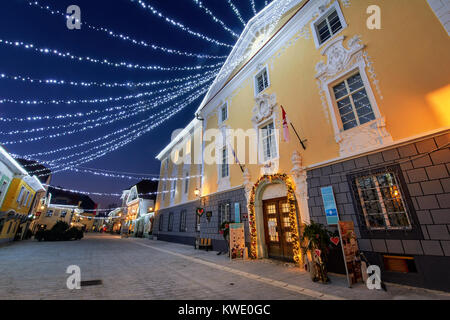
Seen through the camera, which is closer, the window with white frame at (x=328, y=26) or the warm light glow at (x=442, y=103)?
the warm light glow at (x=442, y=103)

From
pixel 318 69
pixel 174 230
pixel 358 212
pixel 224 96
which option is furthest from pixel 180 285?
pixel 174 230

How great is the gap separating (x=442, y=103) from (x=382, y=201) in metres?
2.78

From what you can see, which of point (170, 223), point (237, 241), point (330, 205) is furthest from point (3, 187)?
point (330, 205)

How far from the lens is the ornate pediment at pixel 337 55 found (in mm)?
6496

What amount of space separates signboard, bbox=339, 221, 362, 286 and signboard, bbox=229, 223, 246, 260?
4684 millimetres

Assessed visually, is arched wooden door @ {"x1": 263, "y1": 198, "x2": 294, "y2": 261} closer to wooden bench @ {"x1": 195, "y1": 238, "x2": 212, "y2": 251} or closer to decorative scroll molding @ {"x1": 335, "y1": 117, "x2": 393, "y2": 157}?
decorative scroll molding @ {"x1": 335, "y1": 117, "x2": 393, "y2": 157}

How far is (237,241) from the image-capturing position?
28.2 ft

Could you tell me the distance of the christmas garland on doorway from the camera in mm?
6773

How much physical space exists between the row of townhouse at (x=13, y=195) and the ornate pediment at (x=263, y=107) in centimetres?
1492

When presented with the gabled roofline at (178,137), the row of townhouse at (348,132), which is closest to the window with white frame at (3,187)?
the gabled roofline at (178,137)

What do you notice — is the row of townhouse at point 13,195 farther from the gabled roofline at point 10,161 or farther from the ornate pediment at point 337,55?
the ornate pediment at point 337,55

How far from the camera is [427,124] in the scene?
471 centimetres

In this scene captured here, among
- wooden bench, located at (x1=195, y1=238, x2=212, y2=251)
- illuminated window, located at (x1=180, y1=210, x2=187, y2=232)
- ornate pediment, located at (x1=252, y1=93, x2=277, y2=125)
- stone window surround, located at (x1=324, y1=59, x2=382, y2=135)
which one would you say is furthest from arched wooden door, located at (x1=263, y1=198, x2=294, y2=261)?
illuminated window, located at (x1=180, y1=210, x2=187, y2=232)

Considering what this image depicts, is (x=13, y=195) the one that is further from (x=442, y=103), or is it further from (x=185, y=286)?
(x=442, y=103)
